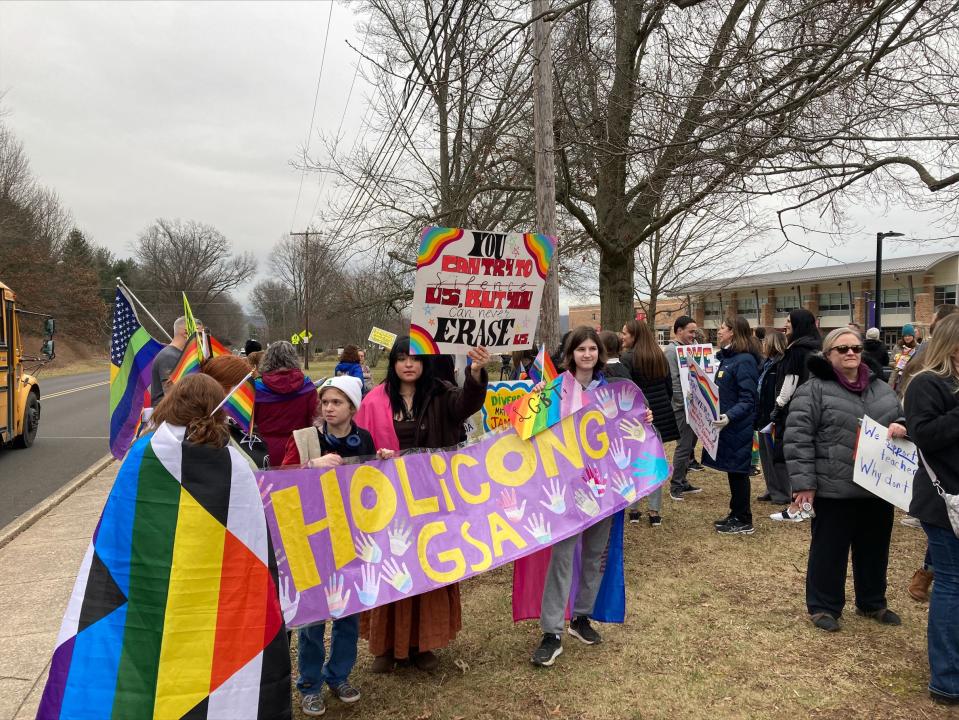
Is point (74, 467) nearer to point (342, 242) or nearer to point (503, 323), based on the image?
point (342, 242)

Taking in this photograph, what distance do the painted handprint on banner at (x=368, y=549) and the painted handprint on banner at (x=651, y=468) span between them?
5.87 ft

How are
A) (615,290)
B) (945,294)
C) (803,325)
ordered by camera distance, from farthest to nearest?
1. (945,294)
2. (615,290)
3. (803,325)

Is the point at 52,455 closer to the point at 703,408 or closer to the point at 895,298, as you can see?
the point at 703,408

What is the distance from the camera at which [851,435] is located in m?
4.28

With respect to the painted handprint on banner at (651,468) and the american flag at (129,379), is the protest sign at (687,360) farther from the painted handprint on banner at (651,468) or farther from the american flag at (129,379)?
the american flag at (129,379)

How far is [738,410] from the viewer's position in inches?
259

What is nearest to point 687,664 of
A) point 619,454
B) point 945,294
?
point 619,454

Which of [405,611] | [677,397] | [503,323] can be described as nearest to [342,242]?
[677,397]

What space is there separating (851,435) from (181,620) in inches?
153

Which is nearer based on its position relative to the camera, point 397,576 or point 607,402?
point 397,576

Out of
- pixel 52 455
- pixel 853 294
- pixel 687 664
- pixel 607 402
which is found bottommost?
pixel 52 455

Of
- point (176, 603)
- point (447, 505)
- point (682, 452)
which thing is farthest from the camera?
point (682, 452)

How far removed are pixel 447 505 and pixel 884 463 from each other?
2653 millimetres

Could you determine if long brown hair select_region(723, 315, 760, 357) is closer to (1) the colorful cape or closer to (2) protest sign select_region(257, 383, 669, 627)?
(2) protest sign select_region(257, 383, 669, 627)
